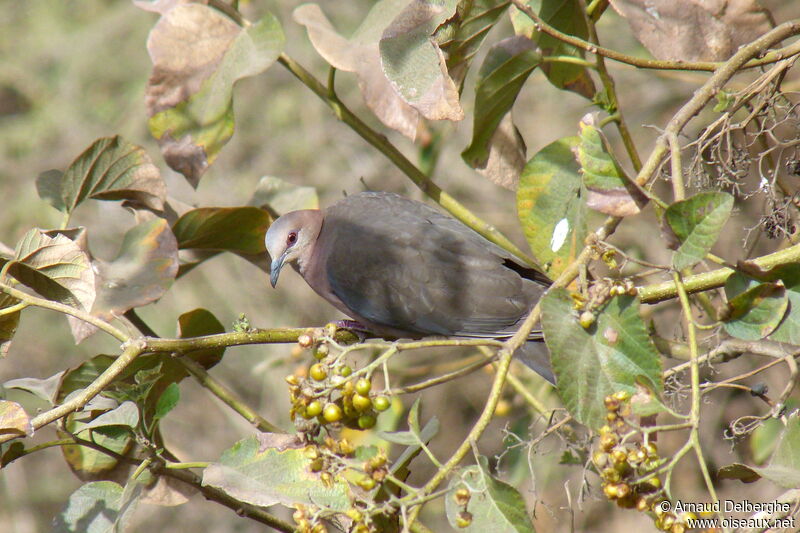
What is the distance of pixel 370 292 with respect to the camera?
11.3 feet

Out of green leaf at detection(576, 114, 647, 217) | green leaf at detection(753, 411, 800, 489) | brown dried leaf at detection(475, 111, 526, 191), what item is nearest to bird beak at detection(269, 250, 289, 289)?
brown dried leaf at detection(475, 111, 526, 191)

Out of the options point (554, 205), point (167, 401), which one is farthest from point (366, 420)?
point (554, 205)

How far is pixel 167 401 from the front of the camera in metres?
1.97

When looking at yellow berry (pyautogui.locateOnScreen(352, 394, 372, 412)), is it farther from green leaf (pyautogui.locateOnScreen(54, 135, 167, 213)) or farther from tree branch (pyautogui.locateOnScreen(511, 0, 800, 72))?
green leaf (pyautogui.locateOnScreen(54, 135, 167, 213))

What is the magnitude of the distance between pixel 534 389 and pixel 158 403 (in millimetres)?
2467

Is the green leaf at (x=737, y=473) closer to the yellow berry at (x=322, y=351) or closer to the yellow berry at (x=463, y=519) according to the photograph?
the yellow berry at (x=463, y=519)

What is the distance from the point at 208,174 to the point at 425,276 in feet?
15.7

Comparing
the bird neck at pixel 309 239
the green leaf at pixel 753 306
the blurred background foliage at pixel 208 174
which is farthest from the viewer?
the blurred background foliage at pixel 208 174

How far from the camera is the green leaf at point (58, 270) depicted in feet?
6.10

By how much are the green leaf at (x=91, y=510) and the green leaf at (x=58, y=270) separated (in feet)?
1.51

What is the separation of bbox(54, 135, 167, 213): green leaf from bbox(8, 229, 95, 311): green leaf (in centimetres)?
46

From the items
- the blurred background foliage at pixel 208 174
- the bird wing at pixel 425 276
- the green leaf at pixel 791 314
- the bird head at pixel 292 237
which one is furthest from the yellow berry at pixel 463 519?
the blurred background foliage at pixel 208 174

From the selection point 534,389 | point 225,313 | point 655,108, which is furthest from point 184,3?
point 225,313

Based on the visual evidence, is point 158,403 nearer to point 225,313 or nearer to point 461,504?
point 461,504
